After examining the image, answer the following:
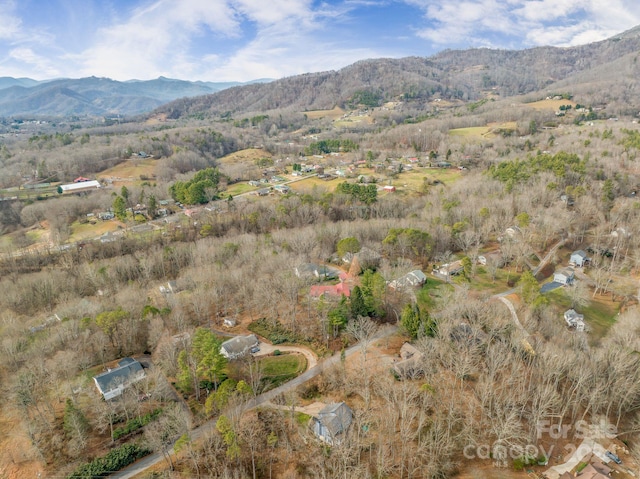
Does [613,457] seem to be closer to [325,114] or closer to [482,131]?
[482,131]

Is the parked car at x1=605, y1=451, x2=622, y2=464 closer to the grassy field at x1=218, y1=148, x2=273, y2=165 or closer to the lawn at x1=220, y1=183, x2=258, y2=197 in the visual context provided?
the lawn at x1=220, y1=183, x2=258, y2=197

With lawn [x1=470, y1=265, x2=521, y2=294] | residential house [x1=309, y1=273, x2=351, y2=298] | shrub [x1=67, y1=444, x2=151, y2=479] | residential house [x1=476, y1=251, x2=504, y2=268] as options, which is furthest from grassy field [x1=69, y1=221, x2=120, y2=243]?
residential house [x1=476, y1=251, x2=504, y2=268]

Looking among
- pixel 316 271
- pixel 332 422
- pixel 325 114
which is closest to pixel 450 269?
pixel 316 271

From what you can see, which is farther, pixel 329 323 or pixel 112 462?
pixel 329 323

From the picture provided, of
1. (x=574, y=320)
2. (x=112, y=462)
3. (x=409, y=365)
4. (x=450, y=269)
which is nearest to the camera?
(x=112, y=462)

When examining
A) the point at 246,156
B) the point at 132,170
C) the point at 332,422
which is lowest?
the point at 332,422

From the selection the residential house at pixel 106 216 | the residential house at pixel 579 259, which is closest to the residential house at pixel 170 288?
the residential house at pixel 106 216

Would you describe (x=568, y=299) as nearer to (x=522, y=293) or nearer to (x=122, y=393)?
(x=522, y=293)
